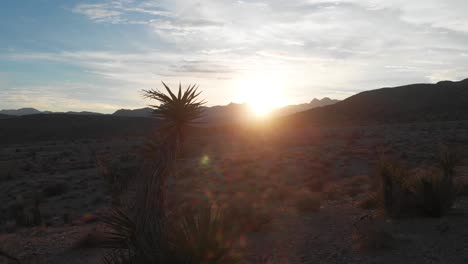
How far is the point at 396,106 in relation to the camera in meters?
90.6

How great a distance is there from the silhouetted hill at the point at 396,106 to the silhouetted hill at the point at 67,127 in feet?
129

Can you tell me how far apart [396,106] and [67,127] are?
7455cm

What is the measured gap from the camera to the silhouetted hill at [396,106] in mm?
80250

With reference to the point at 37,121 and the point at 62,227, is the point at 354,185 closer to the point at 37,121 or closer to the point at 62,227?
the point at 62,227

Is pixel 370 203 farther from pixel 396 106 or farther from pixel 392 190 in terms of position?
pixel 396 106

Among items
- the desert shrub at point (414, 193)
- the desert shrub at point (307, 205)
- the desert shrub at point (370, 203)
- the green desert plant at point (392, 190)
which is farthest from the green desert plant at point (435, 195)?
the desert shrub at point (307, 205)

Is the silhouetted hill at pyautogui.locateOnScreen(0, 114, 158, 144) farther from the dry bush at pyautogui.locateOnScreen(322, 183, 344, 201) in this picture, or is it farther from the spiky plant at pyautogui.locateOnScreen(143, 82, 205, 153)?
the spiky plant at pyautogui.locateOnScreen(143, 82, 205, 153)

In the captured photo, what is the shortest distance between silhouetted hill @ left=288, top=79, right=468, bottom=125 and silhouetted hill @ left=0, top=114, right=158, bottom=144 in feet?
129

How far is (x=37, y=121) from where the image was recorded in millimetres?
98688

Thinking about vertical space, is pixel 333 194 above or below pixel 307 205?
below

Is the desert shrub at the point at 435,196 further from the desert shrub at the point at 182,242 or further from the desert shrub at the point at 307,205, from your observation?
the desert shrub at the point at 182,242

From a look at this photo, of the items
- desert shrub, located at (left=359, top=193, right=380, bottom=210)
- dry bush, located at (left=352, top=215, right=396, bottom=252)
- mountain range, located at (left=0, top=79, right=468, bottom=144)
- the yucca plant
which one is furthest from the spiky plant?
mountain range, located at (left=0, top=79, right=468, bottom=144)

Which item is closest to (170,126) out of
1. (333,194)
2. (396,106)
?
(333,194)

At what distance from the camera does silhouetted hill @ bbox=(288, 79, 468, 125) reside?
8025cm
